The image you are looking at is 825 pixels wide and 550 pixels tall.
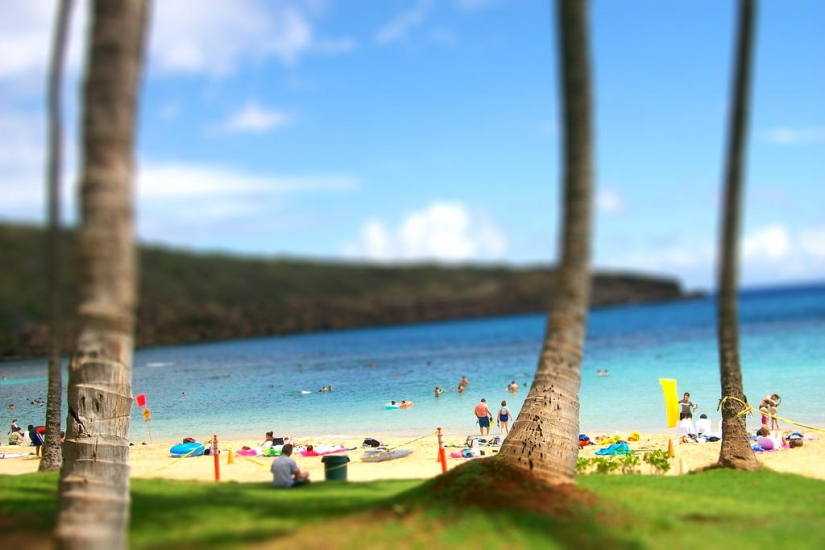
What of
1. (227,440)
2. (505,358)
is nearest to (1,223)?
(505,358)

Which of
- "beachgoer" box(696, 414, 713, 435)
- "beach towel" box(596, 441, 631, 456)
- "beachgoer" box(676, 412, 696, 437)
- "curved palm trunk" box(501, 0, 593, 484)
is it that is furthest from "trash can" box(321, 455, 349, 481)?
"beachgoer" box(696, 414, 713, 435)

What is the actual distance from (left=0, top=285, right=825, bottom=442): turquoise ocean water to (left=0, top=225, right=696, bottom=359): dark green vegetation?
22693 mm

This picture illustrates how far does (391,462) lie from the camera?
19.9 m

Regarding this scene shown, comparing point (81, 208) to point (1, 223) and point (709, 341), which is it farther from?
point (1, 223)

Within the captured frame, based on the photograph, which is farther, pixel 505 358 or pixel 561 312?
pixel 505 358

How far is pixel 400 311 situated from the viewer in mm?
163250

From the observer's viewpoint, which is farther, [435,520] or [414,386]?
[414,386]

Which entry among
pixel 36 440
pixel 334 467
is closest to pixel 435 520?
pixel 334 467

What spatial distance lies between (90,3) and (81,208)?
6.78 feet

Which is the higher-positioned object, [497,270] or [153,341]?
[497,270]

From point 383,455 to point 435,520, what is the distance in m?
11.9

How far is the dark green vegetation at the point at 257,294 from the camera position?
95250 millimetres

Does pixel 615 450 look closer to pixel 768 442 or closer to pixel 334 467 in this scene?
pixel 768 442

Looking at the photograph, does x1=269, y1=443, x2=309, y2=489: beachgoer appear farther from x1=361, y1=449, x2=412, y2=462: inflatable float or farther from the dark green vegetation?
the dark green vegetation
